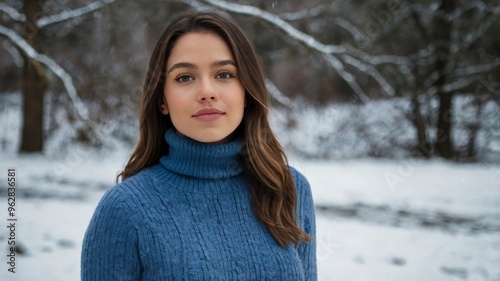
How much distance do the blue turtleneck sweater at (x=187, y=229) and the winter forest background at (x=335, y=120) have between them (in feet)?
9.25

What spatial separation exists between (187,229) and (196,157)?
0.22 meters

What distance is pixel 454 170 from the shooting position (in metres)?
8.38

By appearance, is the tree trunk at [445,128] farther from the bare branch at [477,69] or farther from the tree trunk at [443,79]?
the bare branch at [477,69]

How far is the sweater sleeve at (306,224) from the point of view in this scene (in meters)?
1.68

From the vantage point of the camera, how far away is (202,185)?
61.3 inches

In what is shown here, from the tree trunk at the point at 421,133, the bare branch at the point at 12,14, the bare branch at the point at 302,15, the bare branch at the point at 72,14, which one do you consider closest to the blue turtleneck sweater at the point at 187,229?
the bare branch at the point at 72,14

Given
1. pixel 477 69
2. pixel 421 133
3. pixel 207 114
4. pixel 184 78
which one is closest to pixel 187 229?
pixel 207 114

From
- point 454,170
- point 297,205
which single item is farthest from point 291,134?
point 297,205

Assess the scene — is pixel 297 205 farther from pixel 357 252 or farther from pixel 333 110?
pixel 333 110

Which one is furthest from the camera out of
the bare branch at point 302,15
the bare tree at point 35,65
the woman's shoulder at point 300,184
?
the bare branch at point 302,15

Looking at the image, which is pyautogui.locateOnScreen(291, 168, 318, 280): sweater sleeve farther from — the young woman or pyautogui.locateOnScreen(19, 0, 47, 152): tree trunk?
pyautogui.locateOnScreen(19, 0, 47, 152): tree trunk

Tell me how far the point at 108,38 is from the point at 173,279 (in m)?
8.42

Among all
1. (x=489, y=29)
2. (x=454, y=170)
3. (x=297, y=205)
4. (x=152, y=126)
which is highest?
(x=489, y=29)

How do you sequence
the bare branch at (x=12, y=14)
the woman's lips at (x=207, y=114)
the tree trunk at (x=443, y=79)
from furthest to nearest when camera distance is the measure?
1. the tree trunk at (x=443, y=79)
2. the bare branch at (x=12, y=14)
3. the woman's lips at (x=207, y=114)
